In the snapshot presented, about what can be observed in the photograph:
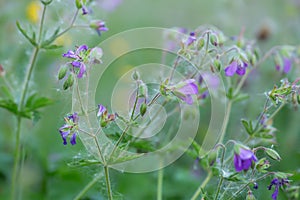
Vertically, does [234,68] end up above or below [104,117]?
above

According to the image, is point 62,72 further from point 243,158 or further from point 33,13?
point 33,13

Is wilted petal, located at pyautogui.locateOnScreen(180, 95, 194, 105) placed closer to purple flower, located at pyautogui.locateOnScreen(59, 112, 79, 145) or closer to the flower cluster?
the flower cluster

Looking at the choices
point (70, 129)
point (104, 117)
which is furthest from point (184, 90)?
point (70, 129)

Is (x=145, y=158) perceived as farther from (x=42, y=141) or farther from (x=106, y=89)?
(x=106, y=89)

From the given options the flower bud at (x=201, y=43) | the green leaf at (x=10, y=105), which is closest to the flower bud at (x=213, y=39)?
the flower bud at (x=201, y=43)

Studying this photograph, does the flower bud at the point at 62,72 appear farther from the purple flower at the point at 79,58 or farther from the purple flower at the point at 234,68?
the purple flower at the point at 234,68

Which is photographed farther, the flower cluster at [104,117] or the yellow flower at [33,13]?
the yellow flower at [33,13]
